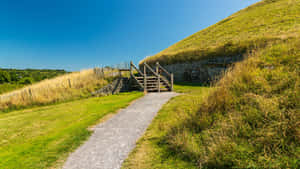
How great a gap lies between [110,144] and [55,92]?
11.3 m

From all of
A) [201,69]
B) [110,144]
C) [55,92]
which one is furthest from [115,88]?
[110,144]

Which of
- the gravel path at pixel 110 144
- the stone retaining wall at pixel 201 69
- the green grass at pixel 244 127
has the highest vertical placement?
the stone retaining wall at pixel 201 69

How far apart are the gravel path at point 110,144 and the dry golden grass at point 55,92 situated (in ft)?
27.7

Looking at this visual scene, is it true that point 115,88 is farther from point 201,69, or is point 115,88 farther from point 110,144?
point 110,144

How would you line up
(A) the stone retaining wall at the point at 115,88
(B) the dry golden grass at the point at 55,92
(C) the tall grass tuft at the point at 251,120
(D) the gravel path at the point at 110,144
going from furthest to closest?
(A) the stone retaining wall at the point at 115,88
(B) the dry golden grass at the point at 55,92
(D) the gravel path at the point at 110,144
(C) the tall grass tuft at the point at 251,120

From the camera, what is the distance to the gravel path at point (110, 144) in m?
3.29

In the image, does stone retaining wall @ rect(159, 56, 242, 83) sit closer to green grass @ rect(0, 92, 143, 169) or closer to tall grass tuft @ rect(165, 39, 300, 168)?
tall grass tuft @ rect(165, 39, 300, 168)

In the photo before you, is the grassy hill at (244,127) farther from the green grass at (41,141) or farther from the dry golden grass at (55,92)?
the dry golden grass at (55,92)

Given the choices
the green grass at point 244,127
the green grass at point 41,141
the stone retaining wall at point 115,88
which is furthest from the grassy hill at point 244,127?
the stone retaining wall at point 115,88

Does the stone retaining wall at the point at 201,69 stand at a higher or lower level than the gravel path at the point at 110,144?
higher

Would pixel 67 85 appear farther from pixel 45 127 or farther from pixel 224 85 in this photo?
pixel 224 85

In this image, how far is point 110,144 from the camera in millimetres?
4152

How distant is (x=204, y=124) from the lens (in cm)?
358

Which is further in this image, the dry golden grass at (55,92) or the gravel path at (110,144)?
the dry golden grass at (55,92)
